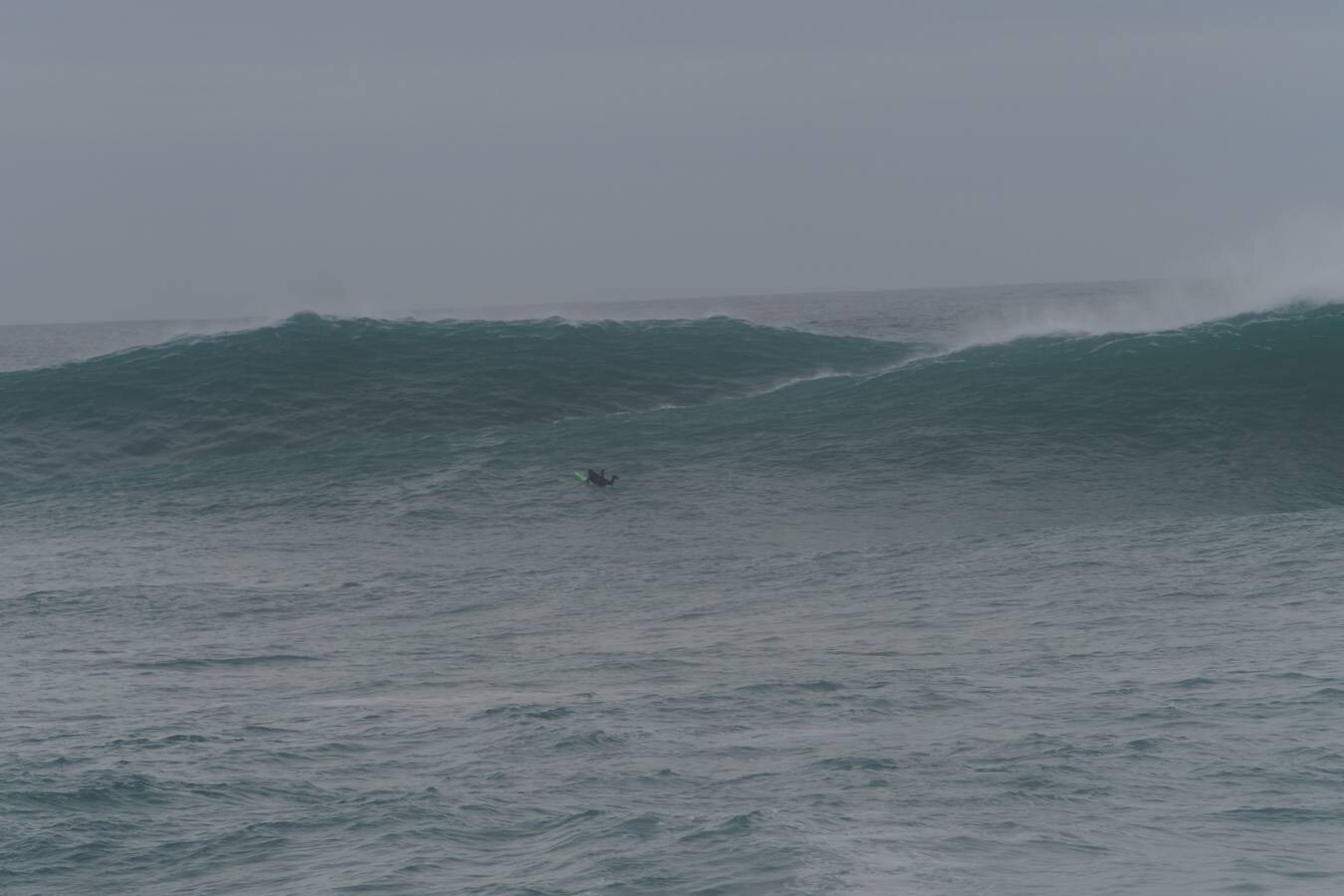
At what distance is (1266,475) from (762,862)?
63.5 ft

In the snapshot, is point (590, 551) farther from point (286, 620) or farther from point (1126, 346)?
point (1126, 346)

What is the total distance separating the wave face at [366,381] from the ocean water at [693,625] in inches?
10.1

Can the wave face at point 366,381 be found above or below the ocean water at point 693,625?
above

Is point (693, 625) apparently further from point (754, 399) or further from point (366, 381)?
point (366, 381)

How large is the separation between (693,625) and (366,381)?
24.5m

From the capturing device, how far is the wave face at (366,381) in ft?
116

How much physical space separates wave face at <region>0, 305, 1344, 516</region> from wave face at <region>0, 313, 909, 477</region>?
A: 11 centimetres

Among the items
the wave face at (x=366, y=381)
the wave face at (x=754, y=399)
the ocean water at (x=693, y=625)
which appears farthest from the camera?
the wave face at (x=366, y=381)

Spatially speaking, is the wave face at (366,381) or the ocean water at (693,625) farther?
the wave face at (366,381)

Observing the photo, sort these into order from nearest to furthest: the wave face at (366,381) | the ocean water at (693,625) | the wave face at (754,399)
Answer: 1. the ocean water at (693,625)
2. the wave face at (754,399)
3. the wave face at (366,381)

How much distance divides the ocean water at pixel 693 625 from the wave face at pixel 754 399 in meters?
0.19

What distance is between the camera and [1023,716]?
12742 mm

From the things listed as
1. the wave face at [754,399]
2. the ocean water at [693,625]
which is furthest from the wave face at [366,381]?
the ocean water at [693,625]

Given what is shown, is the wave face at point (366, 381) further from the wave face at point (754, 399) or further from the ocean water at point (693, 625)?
the ocean water at point (693, 625)
